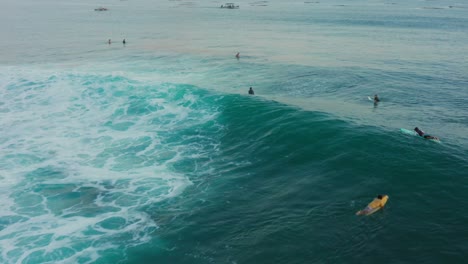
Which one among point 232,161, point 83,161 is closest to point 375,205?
point 232,161

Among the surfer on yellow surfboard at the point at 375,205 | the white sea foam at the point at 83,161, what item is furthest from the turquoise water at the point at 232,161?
the surfer on yellow surfboard at the point at 375,205

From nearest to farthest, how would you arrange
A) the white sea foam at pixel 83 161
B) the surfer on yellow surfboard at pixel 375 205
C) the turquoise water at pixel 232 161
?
the turquoise water at pixel 232 161, the surfer on yellow surfboard at pixel 375 205, the white sea foam at pixel 83 161

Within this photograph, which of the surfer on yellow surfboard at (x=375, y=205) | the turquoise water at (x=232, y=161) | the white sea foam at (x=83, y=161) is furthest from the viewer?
the white sea foam at (x=83, y=161)

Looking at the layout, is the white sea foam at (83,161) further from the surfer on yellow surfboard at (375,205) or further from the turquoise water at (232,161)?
the surfer on yellow surfboard at (375,205)

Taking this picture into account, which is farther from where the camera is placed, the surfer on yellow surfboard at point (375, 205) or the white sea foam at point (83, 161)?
the white sea foam at point (83, 161)

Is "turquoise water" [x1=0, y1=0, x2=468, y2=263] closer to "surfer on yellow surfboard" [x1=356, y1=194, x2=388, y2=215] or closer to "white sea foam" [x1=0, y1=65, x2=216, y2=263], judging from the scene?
"white sea foam" [x1=0, y1=65, x2=216, y2=263]

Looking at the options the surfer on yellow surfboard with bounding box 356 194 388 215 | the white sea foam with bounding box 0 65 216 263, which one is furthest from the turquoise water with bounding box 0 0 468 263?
the surfer on yellow surfboard with bounding box 356 194 388 215
